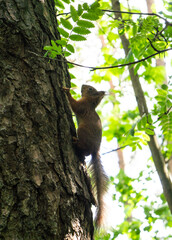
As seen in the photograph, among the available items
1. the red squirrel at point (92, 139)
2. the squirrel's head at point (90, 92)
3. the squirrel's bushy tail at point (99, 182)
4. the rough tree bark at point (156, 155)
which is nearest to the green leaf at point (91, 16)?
the red squirrel at point (92, 139)

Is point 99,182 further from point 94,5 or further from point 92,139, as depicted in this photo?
point 94,5

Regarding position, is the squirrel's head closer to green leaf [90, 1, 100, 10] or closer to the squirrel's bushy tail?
the squirrel's bushy tail

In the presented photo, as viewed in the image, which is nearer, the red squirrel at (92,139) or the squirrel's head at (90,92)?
the red squirrel at (92,139)

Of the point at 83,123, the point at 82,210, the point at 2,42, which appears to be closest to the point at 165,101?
the point at 83,123

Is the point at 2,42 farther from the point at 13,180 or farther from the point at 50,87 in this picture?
the point at 13,180

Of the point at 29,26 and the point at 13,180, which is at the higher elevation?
the point at 29,26

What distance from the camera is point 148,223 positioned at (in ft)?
14.9

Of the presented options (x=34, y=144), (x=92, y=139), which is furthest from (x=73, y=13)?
(x=92, y=139)

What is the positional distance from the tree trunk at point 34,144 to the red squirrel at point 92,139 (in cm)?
35

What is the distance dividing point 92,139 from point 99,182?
1.77ft

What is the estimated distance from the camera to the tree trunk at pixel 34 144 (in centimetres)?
139

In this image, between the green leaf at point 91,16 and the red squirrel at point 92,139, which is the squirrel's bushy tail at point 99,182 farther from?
the green leaf at point 91,16

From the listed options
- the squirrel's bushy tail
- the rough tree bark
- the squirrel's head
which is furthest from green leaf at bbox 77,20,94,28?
the squirrel's head

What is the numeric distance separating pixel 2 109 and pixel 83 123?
1724mm
